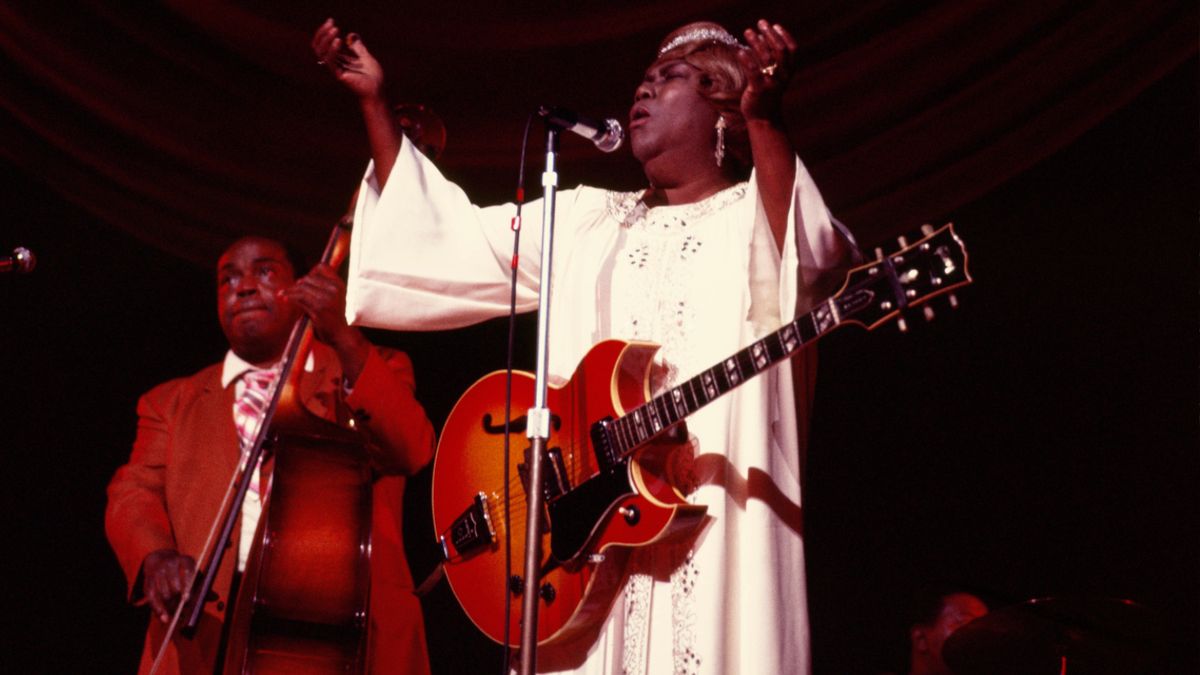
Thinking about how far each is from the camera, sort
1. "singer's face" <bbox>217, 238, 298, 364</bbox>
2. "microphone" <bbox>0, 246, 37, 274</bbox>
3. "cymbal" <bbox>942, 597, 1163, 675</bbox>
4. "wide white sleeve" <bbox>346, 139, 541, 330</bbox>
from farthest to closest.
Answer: "singer's face" <bbox>217, 238, 298, 364</bbox>, "cymbal" <bbox>942, 597, 1163, 675</bbox>, "wide white sleeve" <bbox>346, 139, 541, 330</bbox>, "microphone" <bbox>0, 246, 37, 274</bbox>

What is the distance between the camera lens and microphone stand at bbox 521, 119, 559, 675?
2.39 meters

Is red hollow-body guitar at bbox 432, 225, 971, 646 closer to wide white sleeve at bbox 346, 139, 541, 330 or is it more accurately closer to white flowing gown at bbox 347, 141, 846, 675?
white flowing gown at bbox 347, 141, 846, 675

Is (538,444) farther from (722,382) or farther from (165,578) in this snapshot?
(165,578)

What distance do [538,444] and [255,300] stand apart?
255 centimetres

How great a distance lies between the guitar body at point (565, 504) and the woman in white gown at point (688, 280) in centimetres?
10

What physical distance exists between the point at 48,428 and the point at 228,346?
0.83 meters

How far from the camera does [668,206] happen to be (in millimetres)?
3273

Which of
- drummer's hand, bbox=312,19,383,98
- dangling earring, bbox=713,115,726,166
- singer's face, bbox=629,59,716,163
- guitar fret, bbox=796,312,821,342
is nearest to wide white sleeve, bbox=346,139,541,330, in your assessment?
drummer's hand, bbox=312,19,383,98

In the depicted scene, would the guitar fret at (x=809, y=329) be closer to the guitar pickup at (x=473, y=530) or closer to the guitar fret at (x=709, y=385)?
the guitar fret at (x=709, y=385)

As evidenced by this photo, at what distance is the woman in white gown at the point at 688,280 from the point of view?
2740 millimetres

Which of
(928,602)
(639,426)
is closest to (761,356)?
(639,426)

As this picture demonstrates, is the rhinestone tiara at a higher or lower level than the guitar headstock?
higher

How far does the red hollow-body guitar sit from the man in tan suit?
0.99 m

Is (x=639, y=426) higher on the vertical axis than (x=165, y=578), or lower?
higher
